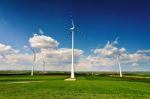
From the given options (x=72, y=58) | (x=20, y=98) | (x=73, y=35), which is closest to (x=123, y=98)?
(x=20, y=98)

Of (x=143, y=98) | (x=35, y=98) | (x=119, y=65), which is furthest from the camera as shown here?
(x=119, y=65)

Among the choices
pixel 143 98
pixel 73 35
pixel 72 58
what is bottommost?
pixel 143 98

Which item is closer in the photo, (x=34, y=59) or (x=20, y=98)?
(x=20, y=98)

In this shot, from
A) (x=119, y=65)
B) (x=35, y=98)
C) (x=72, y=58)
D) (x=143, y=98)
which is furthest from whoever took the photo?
(x=119, y=65)

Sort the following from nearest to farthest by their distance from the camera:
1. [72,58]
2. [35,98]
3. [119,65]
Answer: [35,98]
[72,58]
[119,65]

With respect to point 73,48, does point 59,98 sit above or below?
below

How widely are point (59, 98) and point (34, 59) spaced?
8512 cm

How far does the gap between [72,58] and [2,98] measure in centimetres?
4628

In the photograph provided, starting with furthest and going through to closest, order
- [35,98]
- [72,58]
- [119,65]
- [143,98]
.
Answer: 1. [119,65]
2. [72,58]
3. [143,98]
4. [35,98]

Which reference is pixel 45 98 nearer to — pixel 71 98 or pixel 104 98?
pixel 71 98

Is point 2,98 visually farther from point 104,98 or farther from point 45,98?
point 104,98

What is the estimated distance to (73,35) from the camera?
71.7m

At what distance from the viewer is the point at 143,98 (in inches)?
908

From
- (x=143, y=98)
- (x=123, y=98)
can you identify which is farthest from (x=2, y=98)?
(x=143, y=98)
